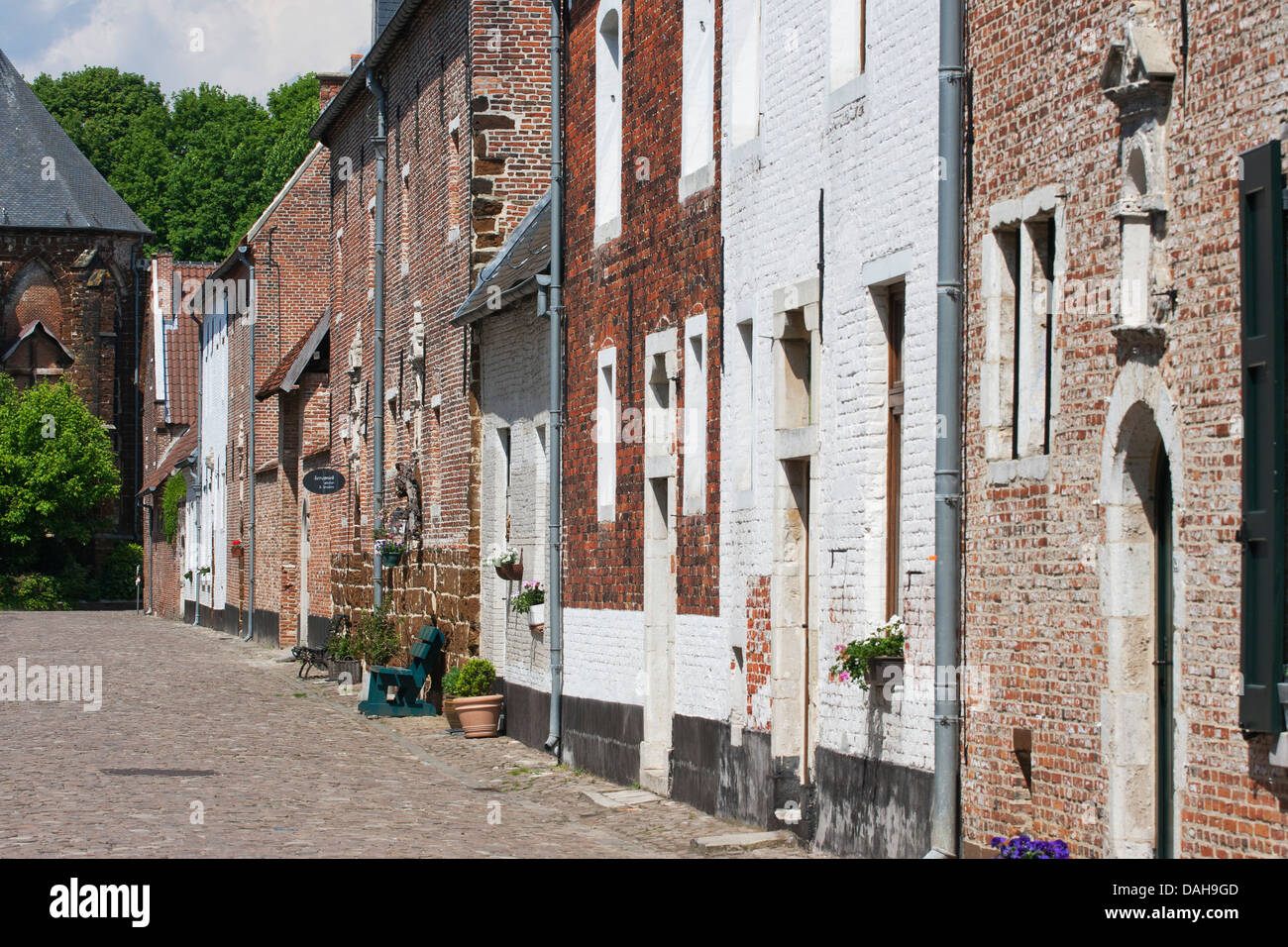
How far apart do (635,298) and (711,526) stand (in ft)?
9.51

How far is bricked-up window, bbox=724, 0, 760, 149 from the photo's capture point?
48.7 feet

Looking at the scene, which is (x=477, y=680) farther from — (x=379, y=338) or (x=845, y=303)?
(x=845, y=303)

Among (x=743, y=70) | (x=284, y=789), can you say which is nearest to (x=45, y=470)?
(x=284, y=789)

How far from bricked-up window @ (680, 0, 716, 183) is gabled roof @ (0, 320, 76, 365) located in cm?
6801

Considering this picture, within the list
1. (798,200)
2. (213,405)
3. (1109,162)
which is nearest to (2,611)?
(213,405)

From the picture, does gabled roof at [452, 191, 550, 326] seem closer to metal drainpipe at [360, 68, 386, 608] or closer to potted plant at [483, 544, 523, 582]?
potted plant at [483, 544, 523, 582]

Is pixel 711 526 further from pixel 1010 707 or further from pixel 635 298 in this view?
pixel 1010 707

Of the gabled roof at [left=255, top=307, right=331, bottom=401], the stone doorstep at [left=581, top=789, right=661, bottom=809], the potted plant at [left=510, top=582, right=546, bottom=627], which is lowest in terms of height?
the stone doorstep at [left=581, top=789, right=661, bottom=809]

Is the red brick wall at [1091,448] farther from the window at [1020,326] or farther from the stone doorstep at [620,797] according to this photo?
the stone doorstep at [620,797]

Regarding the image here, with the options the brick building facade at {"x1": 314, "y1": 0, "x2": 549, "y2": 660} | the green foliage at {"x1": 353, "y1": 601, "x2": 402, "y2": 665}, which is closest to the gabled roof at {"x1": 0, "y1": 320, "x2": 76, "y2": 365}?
the brick building facade at {"x1": 314, "y1": 0, "x2": 549, "y2": 660}

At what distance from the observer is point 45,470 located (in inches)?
2785

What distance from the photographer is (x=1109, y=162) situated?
A: 362 inches

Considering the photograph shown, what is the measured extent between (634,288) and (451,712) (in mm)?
7241

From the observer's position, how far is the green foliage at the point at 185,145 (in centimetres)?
8200
